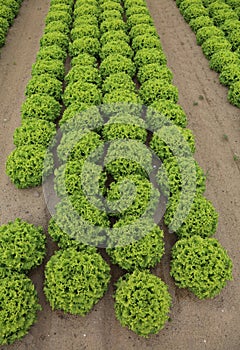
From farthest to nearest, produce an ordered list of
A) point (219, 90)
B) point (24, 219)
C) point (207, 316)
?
point (219, 90), point (24, 219), point (207, 316)

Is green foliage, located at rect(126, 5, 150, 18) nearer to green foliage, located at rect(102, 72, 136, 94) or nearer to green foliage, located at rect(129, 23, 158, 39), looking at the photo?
green foliage, located at rect(129, 23, 158, 39)

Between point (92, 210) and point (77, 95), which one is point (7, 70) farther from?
point (92, 210)

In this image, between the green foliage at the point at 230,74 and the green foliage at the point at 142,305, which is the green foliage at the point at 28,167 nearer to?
the green foliage at the point at 142,305

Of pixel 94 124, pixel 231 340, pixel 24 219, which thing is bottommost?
pixel 24 219

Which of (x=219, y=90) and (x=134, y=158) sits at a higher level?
(x=219, y=90)

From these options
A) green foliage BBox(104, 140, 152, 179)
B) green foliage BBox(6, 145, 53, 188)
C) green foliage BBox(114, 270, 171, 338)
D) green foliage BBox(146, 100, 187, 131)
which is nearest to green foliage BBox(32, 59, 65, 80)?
green foliage BBox(6, 145, 53, 188)

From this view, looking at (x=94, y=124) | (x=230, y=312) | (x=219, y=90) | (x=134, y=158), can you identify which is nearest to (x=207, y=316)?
(x=230, y=312)

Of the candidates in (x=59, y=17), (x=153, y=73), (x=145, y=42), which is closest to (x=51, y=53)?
(x=59, y=17)
